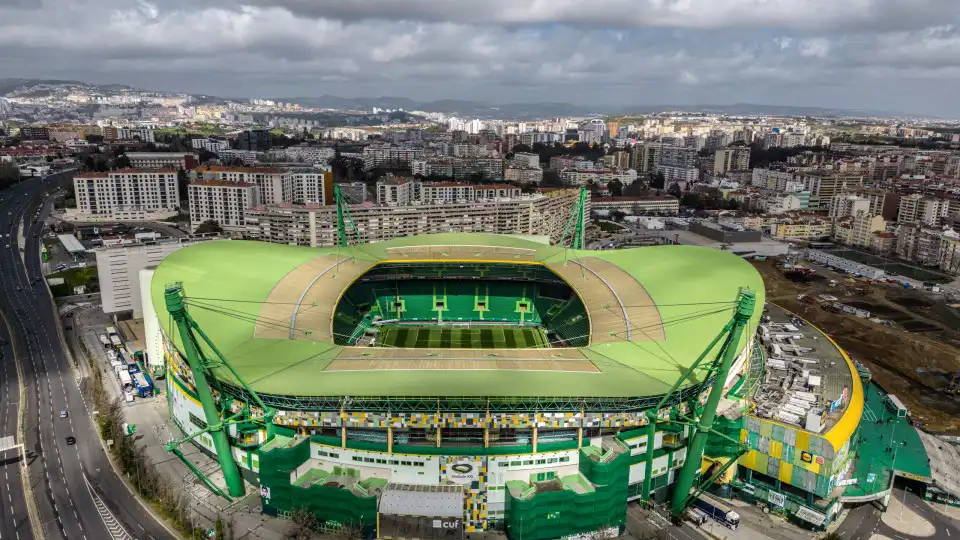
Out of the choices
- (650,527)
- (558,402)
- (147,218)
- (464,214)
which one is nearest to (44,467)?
(558,402)

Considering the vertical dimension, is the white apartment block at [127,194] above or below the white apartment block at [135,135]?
below

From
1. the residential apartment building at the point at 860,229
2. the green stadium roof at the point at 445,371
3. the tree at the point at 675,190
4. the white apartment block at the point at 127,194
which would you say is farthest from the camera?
the tree at the point at 675,190

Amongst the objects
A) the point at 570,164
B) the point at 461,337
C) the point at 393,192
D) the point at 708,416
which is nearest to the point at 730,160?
the point at 570,164

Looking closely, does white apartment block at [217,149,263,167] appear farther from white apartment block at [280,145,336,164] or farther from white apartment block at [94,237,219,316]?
white apartment block at [94,237,219,316]

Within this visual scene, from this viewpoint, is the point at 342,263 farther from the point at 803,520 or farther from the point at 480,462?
the point at 803,520

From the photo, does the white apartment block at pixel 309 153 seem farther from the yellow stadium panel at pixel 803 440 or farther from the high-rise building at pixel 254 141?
the yellow stadium panel at pixel 803 440

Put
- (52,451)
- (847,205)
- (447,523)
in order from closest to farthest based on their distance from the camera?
(447,523)
(52,451)
(847,205)

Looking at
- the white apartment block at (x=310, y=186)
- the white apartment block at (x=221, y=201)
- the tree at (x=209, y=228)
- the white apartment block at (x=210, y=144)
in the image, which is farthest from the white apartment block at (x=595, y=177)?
the white apartment block at (x=210, y=144)

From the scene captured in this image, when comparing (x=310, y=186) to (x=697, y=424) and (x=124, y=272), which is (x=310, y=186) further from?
(x=697, y=424)
